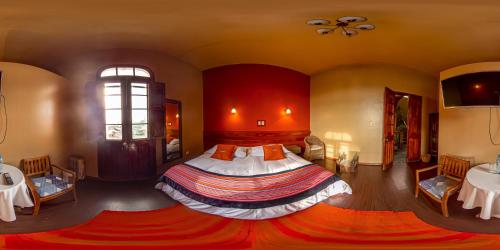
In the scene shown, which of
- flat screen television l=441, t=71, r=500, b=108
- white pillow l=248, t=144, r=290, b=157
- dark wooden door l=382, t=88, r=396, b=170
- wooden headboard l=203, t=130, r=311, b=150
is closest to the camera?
flat screen television l=441, t=71, r=500, b=108

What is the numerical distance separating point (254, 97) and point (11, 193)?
3463 mm

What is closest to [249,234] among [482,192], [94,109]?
[94,109]

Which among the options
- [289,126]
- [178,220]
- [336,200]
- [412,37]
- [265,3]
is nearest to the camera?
[265,3]

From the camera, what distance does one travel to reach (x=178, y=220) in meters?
2.12

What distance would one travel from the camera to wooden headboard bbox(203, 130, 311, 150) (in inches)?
136

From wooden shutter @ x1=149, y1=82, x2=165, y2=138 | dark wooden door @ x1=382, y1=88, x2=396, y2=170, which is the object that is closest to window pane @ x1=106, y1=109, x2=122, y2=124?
wooden shutter @ x1=149, y1=82, x2=165, y2=138

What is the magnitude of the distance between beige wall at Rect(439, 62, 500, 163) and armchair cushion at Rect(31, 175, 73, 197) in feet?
13.1

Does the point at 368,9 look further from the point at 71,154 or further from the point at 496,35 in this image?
the point at 71,154

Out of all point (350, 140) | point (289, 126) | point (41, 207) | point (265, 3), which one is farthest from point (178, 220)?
point (350, 140)

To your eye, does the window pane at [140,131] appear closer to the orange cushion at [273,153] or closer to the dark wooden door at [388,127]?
the orange cushion at [273,153]

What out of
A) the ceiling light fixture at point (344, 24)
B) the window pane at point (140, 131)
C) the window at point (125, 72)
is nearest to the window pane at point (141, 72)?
the window at point (125, 72)

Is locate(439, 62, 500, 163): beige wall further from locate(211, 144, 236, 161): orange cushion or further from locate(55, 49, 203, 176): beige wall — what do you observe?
locate(55, 49, 203, 176): beige wall

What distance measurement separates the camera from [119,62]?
1967mm

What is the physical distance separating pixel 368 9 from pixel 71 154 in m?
2.66
